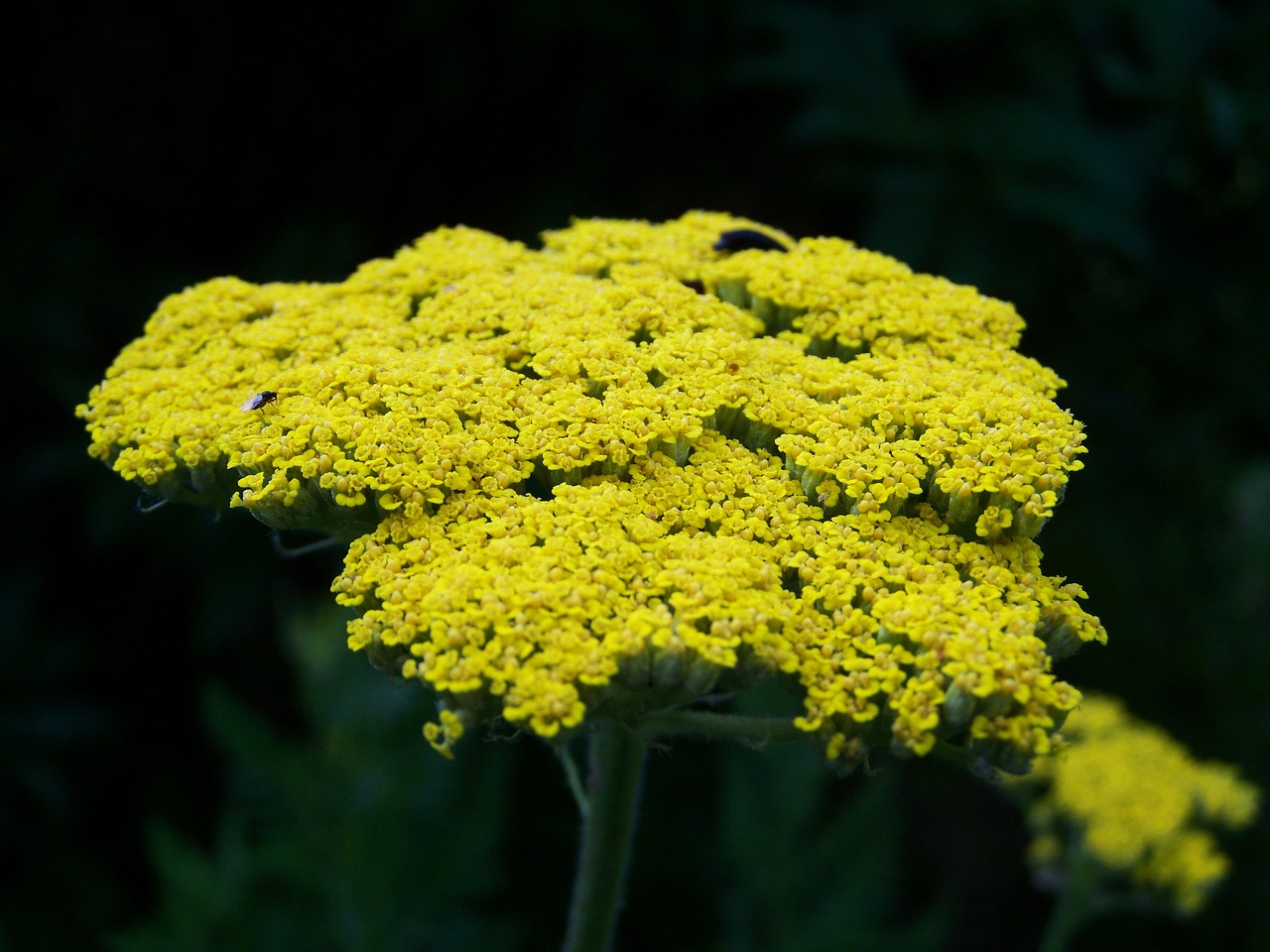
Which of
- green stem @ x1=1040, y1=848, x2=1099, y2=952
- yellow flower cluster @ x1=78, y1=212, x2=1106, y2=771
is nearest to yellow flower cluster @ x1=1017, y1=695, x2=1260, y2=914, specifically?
green stem @ x1=1040, y1=848, x2=1099, y2=952

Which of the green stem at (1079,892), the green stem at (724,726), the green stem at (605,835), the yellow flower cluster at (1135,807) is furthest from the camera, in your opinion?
the green stem at (1079,892)

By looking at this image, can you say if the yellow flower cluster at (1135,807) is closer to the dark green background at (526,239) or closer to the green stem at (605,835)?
the dark green background at (526,239)

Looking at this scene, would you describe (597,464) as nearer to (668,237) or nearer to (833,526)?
(833,526)

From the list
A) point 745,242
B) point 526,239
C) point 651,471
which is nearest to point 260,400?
point 651,471

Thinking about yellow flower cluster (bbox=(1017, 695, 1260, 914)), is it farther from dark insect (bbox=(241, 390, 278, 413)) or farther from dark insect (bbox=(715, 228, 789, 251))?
dark insect (bbox=(241, 390, 278, 413))

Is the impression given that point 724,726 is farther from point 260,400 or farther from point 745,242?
point 745,242

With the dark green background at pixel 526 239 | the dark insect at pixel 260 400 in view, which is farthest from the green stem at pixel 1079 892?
the dark insect at pixel 260 400
